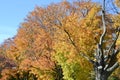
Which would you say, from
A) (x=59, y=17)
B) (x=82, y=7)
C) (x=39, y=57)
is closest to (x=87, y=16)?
(x=82, y=7)

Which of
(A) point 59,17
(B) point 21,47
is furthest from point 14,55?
(A) point 59,17

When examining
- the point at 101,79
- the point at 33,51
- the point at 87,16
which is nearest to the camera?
the point at 101,79

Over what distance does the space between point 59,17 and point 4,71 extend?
15.3m

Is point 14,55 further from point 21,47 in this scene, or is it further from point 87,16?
point 87,16

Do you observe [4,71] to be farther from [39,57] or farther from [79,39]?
[79,39]

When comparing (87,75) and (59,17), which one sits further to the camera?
(59,17)

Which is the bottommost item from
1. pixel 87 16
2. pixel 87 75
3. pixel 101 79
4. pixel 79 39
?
pixel 101 79

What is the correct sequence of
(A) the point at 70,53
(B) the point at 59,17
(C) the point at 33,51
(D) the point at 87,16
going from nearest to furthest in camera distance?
(A) the point at 70,53
(D) the point at 87,16
(B) the point at 59,17
(C) the point at 33,51

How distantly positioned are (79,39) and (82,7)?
619 cm

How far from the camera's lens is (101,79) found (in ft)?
79.1


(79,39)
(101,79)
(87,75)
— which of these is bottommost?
(101,79)

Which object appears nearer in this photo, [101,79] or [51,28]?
[101,79]

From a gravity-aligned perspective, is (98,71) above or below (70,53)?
below

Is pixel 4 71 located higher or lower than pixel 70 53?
higher
